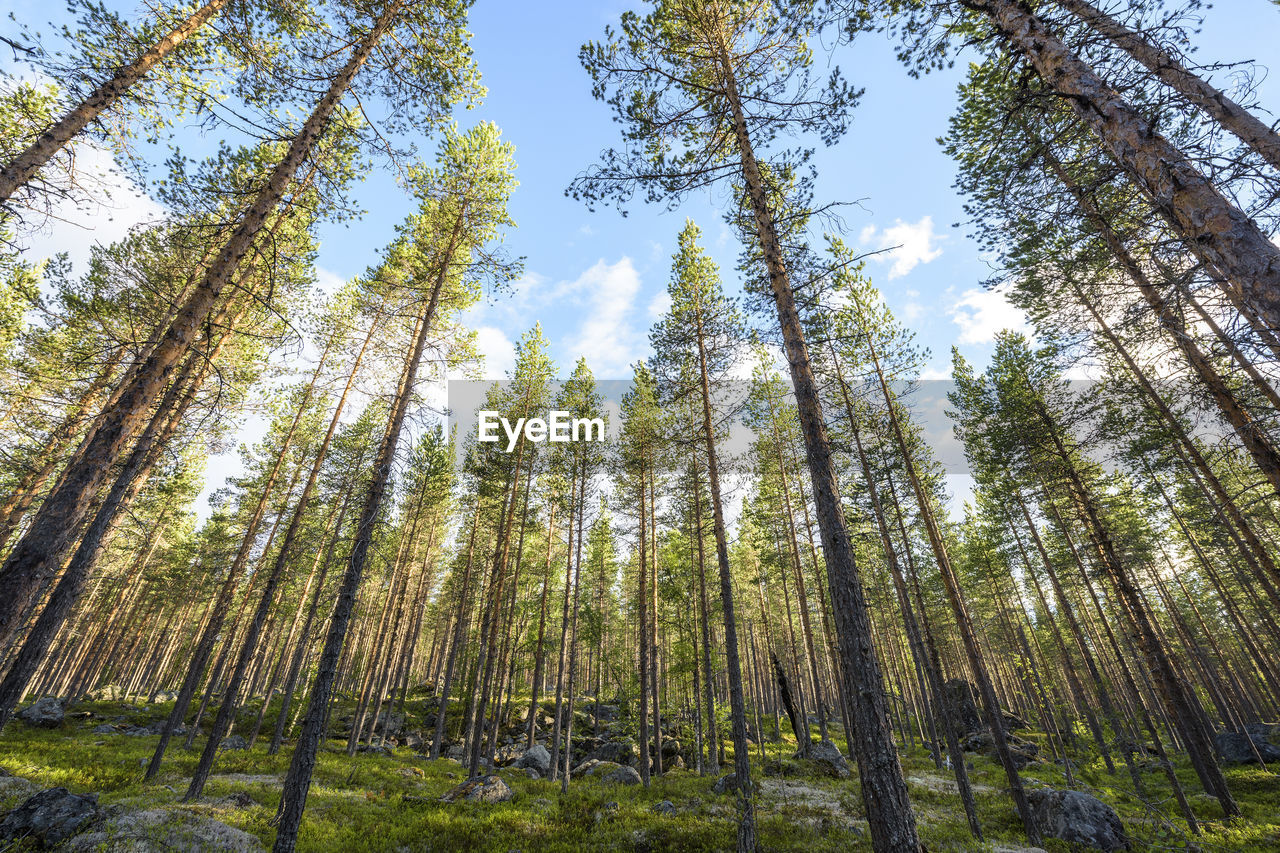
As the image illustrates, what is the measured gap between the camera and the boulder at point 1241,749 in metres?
22.5

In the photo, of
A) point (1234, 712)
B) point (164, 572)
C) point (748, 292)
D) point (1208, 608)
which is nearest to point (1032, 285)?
point (748, 292)

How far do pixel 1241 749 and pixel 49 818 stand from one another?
1781 inches

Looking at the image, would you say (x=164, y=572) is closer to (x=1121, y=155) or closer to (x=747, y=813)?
(x=747, y=813)

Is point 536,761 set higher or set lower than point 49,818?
lower

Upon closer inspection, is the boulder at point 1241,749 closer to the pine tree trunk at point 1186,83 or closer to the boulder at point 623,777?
the boulder at point 623,777

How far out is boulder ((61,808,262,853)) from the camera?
267 inches

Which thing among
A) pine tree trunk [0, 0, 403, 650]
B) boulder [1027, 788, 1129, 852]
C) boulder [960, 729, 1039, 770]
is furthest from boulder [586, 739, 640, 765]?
pine tree trunk [0, 0, 403, 650]

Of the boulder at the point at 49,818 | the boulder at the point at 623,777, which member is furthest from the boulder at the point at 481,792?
the boulder at the point at 49,818

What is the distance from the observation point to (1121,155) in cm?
571

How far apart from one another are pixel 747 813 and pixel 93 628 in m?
55.6

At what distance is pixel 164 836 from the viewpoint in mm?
7344

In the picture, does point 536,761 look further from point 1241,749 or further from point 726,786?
point 1241,749

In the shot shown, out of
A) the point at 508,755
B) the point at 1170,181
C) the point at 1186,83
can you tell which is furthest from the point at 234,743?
the point at 1186,83

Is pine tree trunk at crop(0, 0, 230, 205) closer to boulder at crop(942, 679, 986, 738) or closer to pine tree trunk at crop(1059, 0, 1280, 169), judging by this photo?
pine tree trunk at crop(1059, 0, 1280, 169)
